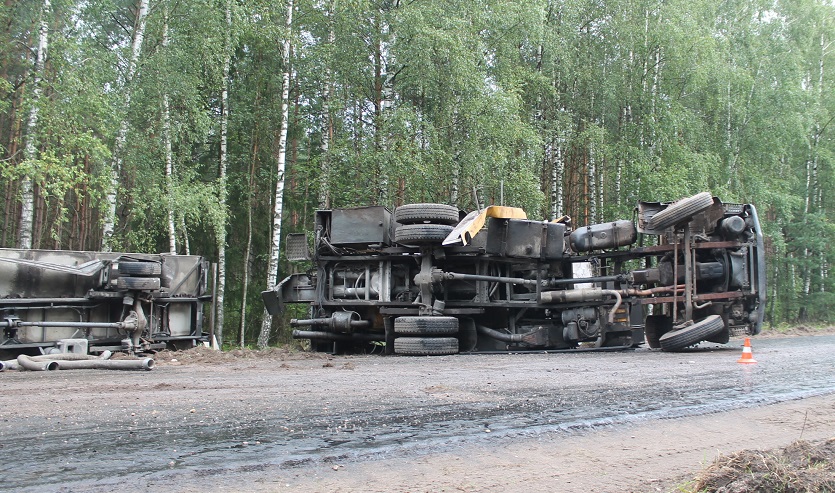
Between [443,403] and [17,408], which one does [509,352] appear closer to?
[443,403]

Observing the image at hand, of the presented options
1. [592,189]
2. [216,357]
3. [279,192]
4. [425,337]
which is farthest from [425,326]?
[592,189]

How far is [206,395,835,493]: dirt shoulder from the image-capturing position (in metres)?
3.05

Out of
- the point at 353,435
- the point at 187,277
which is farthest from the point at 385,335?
the point at 353,435

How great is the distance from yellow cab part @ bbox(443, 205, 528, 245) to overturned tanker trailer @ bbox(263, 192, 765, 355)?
0.07 ft

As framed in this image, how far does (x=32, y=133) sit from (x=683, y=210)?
1223 centimetres

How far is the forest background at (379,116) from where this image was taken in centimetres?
1559

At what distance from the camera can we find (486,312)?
37.7ft

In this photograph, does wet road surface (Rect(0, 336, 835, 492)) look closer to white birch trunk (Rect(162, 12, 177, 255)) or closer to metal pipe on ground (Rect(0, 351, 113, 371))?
metal pipe on ground (Rect(0, 351, 113, 371))

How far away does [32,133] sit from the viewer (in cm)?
1343

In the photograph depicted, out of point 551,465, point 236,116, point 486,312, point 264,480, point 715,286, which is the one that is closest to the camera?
point 264,480

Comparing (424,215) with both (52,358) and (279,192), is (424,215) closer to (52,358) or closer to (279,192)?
(52,358)

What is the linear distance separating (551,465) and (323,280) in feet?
28.0

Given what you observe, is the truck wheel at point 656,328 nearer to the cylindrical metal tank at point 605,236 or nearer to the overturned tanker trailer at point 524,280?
the overturned tanker trailer at point 524,280

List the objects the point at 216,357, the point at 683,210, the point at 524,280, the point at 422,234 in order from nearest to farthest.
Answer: the point at 216,357
the point at 683,210
the point at 422,234
the point at 524,280
